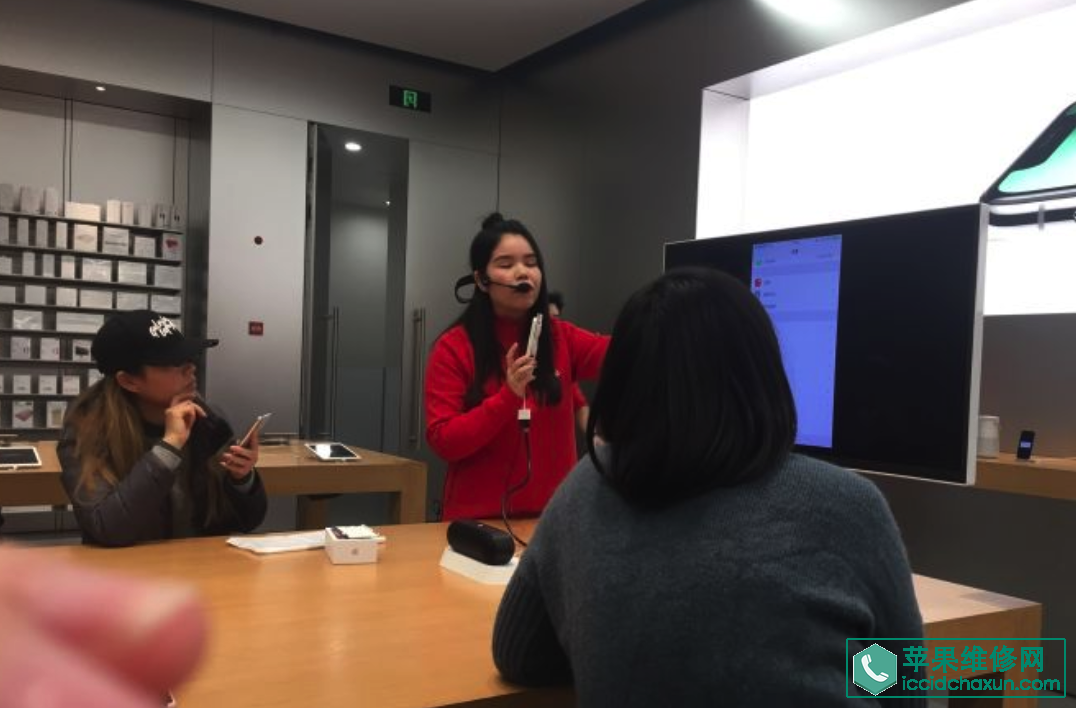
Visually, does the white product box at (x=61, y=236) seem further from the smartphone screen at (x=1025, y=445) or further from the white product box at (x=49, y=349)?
the smartphone screen at (x=1025, y=445)

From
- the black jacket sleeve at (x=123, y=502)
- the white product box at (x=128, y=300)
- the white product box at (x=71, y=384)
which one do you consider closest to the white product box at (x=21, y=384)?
the white product box at (x=71, y=384)

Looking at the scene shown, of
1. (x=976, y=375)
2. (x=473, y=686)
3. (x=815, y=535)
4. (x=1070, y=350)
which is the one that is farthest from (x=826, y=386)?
(x=1070, y=350)


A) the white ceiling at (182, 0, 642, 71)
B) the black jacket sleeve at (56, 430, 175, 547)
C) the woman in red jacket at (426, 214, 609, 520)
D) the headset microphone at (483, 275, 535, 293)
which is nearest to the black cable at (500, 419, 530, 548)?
the woman in red jacket at (426, 214, 609, 520)

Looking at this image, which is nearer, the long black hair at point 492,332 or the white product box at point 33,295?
the long black hair at point 492,332

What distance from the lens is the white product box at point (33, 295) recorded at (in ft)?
14.6

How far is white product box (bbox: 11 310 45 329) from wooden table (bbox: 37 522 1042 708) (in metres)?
3.47

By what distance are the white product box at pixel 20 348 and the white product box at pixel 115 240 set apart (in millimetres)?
627

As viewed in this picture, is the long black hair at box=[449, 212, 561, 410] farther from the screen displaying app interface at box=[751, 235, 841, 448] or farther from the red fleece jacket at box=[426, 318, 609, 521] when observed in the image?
the screen displaying app interface at box=[751, 235, 841, 448]

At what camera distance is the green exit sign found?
5.07m

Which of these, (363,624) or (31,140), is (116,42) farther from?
(363,624)

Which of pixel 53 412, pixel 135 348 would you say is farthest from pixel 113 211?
pixel 135 348

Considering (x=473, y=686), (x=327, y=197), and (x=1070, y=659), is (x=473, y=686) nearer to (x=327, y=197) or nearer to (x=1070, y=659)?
(x=1070, y=659)

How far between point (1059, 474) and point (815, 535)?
1922 mm

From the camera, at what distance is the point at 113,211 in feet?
15.1
